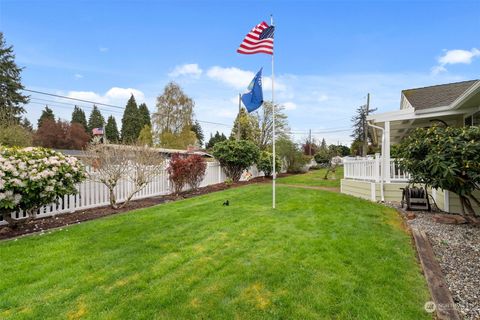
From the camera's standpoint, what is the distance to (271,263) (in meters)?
3.49

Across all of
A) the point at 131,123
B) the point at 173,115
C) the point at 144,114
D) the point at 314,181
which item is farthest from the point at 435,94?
the point at 144,114

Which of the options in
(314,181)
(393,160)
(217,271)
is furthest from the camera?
(314,181)

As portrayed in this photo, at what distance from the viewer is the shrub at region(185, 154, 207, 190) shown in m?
11.2

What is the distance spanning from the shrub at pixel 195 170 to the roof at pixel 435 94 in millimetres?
8360

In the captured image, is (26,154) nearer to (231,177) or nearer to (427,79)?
(231,177)

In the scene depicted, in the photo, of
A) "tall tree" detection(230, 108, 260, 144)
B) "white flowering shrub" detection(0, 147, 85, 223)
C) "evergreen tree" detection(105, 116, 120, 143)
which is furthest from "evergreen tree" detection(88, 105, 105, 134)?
"white flowering shrub" detection(0, 147, 85, 223)

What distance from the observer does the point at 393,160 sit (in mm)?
8938

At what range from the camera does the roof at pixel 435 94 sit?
360 inches

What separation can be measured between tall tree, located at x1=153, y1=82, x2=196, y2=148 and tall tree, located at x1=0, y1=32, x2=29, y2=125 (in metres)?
16.0

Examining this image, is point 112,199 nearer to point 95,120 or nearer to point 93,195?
point 93,195

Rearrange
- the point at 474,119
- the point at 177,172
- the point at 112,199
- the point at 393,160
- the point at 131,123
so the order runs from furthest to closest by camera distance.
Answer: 1. the point at 131,123
2. the point at 177,172
3. the point at 393,160
4. the point at 112,199
5. the point at 474,119

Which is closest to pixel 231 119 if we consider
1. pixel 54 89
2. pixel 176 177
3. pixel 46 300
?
pixel 54 89

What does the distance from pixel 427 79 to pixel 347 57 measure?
9.58 meters

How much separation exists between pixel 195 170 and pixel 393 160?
24.8 ft
